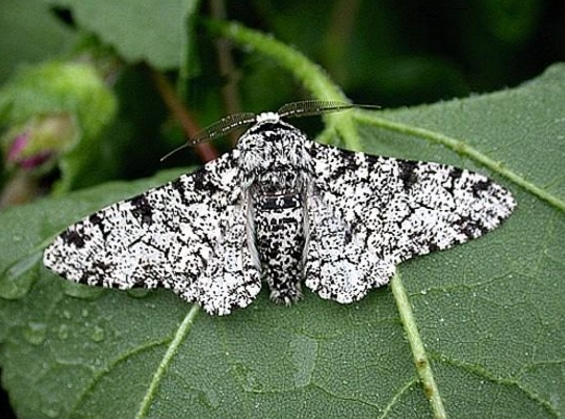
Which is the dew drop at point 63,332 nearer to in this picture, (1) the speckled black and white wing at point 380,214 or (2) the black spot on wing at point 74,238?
(2) the black spot on wing at point 74,238

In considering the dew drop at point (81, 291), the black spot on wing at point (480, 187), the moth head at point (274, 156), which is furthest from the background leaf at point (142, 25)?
the black spot on wing at point (480, 187)

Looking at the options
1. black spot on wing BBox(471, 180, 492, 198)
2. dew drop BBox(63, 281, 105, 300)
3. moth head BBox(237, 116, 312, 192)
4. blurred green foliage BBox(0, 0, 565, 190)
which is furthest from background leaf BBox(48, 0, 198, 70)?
black spot on wing BBox(471, 180, 492, 198)

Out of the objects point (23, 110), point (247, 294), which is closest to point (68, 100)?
point (23, 110)

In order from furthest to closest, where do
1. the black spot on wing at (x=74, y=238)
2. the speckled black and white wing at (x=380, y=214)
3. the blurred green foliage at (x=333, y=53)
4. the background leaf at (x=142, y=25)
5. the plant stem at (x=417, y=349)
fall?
the blurred green foliage at (x=333, y=53) < the background leaf at (x=142, y=25) < the black spot on wing at (x=74, y=238) < the speckled black and white wing at (x=380, y=214) < the plant stem at (x=417, y=349)

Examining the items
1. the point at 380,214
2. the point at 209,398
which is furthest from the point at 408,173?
the point at 209,398

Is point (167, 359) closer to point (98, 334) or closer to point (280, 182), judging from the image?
point (98, 334)

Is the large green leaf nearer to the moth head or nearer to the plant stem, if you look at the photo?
the plant stem
